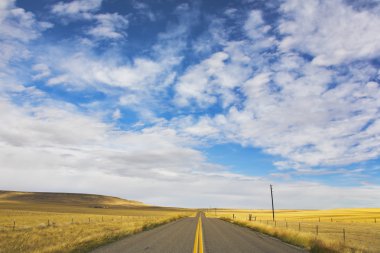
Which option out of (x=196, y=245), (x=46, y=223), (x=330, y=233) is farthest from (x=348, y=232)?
(x=46, y=223)

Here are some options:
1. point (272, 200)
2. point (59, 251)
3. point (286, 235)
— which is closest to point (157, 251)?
point (59, 251)

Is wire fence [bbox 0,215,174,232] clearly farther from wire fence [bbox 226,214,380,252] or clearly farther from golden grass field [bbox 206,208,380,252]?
wire fence [bbox 226,214,380,252]

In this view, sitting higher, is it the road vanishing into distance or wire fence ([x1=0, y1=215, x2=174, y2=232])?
the road vanishing into distance

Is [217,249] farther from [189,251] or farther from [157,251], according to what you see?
[157,251]

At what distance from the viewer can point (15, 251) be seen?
14.2 metres

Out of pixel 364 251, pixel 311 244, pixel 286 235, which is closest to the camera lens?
pixel 364 251

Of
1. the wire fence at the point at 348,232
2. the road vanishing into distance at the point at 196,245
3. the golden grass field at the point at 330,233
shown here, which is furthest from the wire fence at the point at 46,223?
the wire fence at the point at 348,232

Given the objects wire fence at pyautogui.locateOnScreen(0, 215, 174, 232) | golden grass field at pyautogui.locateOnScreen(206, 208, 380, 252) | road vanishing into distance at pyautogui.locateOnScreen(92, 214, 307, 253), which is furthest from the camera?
wire fence at pyautogui.locateOnScreen(0, 215, 174, 232)

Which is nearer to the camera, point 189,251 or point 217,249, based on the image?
point 189,251

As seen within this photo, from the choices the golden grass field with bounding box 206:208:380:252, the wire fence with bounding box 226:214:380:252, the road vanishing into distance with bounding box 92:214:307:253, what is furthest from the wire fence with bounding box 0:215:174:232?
the wire fence with bounding box 226:214:380:252

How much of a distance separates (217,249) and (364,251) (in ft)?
20.8

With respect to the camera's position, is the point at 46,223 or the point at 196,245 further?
the point at 46,223

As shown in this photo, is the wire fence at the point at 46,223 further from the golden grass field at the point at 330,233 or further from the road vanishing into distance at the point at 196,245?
the golden grass field at the point at 330,233

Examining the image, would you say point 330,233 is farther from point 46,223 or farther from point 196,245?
point 46,223
